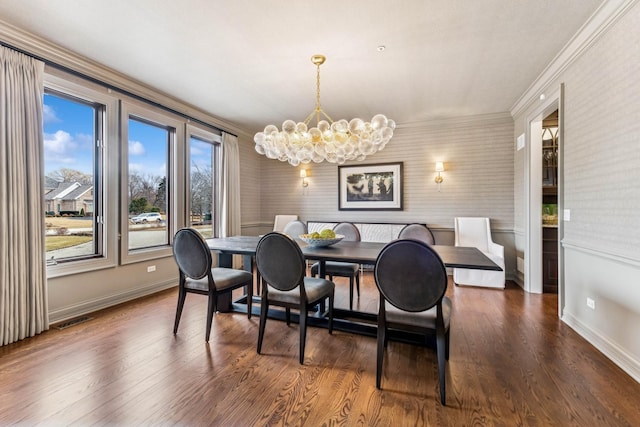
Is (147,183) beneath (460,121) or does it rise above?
beneath

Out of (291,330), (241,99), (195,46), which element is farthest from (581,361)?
(241,99)

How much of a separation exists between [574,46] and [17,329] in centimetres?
583

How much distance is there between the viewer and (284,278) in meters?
2.34

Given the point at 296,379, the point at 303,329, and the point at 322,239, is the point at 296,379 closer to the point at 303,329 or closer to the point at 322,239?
the point at 303,329

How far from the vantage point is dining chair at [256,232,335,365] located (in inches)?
89.0

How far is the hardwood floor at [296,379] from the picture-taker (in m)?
1.67

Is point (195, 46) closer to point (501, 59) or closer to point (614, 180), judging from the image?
point (501, 59)

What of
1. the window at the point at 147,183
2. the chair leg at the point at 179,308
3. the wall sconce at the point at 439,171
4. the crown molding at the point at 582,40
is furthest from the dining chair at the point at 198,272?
the wall sconce at the point at 439,171

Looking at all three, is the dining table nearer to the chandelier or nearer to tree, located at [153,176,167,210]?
the chandelier

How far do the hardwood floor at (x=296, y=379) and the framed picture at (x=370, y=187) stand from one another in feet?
9.83

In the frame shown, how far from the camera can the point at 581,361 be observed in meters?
2.26

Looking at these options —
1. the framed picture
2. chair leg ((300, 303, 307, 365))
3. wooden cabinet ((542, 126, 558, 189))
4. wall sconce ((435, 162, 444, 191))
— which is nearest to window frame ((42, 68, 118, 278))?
chair leg ((300, 303, 307, 365))

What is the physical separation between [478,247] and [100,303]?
5.46m

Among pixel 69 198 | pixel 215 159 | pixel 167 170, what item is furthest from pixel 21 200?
pixel 215 159
